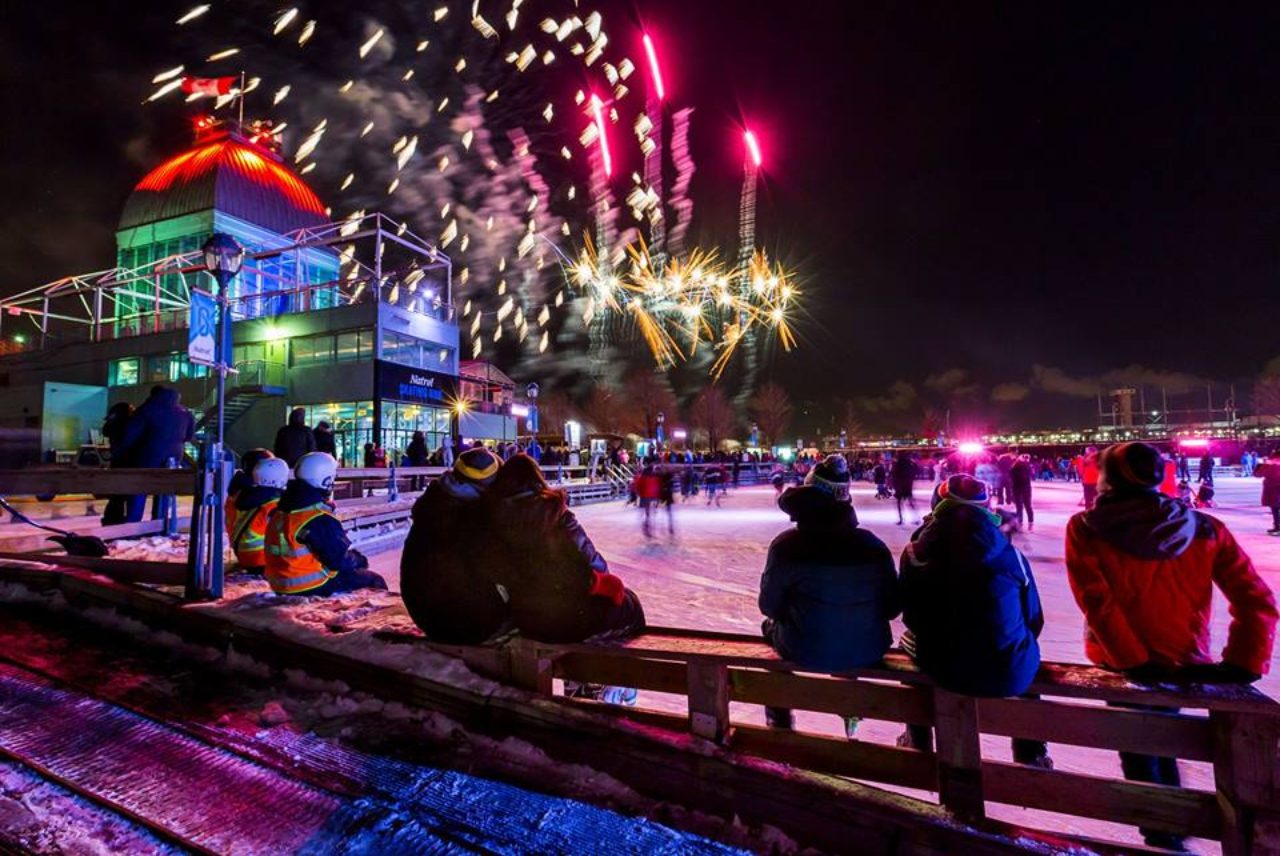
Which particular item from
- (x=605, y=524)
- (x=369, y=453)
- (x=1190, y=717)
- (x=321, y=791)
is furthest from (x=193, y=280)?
(x=1190, y=717)

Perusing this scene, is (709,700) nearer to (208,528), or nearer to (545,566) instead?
(545,566)

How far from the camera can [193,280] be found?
34.3 metres

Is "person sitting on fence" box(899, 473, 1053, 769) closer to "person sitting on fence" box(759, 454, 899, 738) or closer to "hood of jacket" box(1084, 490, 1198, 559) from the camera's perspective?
"person sitting on fence" box(759, 454, 899, 738)

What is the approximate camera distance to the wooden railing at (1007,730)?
2.31 m

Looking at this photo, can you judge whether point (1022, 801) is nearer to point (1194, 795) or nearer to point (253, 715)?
point (1194, 795)

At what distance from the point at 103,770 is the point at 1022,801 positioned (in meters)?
4.16

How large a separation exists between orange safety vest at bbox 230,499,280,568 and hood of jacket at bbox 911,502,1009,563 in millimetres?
4924

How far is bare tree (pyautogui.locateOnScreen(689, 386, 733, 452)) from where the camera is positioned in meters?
75.6

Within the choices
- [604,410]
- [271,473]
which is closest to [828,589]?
[271,473]

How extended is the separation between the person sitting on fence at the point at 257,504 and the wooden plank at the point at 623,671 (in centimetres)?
303

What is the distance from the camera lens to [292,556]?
4781 mm

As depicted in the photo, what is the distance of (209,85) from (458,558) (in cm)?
4887

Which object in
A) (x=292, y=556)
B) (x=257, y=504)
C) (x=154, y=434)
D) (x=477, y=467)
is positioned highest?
(x=154, y=434)

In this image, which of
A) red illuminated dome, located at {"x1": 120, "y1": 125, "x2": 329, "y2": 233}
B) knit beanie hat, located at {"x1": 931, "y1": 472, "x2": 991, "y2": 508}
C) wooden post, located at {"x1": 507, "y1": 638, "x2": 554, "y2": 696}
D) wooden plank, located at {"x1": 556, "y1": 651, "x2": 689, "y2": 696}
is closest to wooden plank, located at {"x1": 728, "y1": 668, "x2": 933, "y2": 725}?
wooden plank, located at {"x1": 556, "y1": 651, "x2": 689, "y2": 696}
